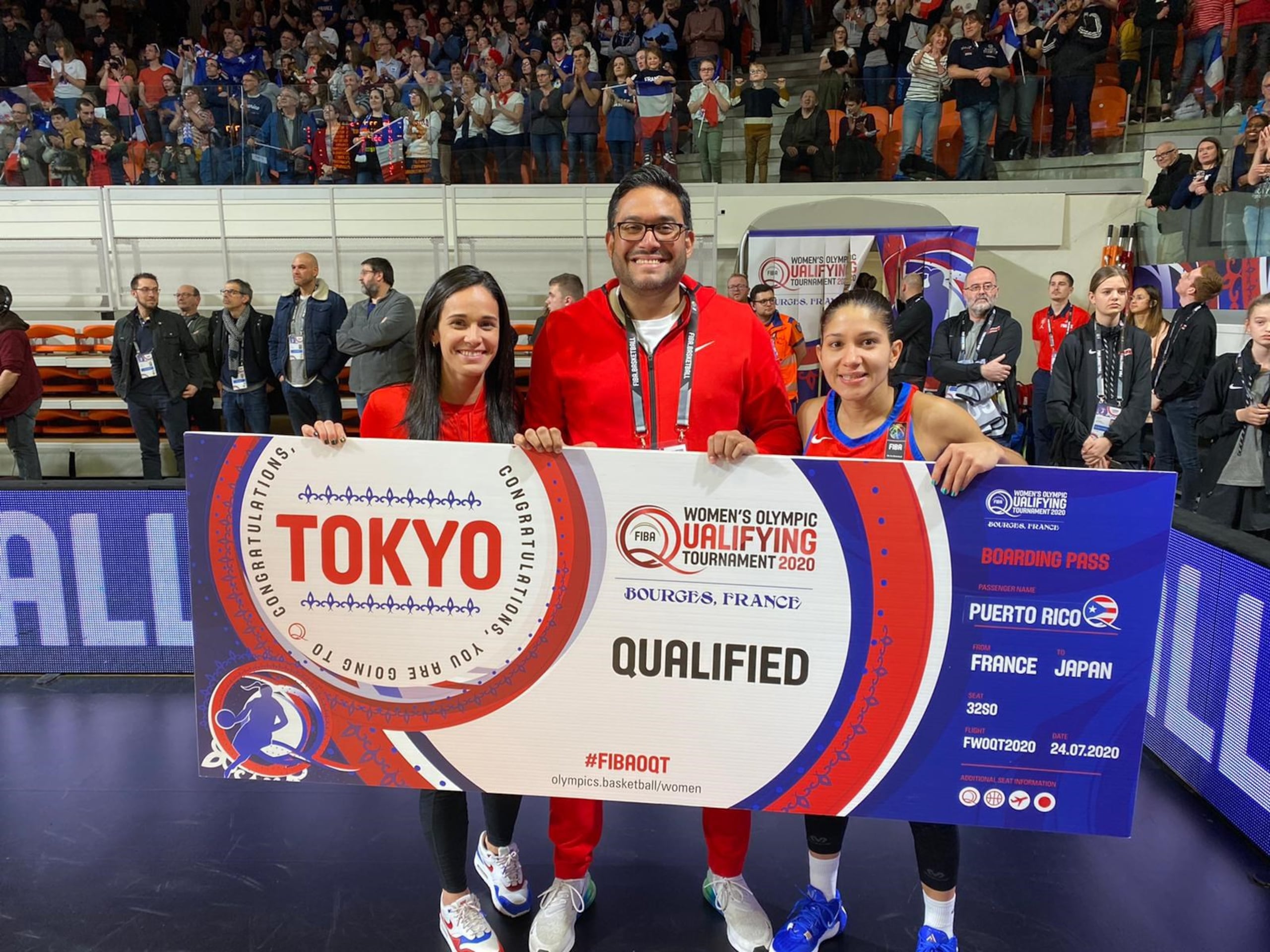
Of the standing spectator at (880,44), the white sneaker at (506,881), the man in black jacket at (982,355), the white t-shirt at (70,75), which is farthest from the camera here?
the standing spectator at (880,44)

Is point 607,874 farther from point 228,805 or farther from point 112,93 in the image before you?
point 112,93

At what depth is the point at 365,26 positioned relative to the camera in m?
12.5

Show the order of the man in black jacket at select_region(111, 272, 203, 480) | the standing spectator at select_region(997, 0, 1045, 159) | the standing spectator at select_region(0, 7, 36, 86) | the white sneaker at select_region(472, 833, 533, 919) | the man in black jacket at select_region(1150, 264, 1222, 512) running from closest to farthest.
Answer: the white sneaker at select_region(472, 833, 533, 919) → the man in black jacket at select_region(1150, 264, 1222, 512) → the man in black jacket at select_region(111, 272, 203, 480) → the standing spectator at select_region(997, 0, 1045, 159) → the standing spectator at select_region(0, 7, 36, 86)

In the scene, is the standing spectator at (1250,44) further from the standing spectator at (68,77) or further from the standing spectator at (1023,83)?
the standing spectator at (68,77)

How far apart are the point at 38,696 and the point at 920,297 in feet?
20.9

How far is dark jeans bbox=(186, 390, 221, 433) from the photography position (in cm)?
711

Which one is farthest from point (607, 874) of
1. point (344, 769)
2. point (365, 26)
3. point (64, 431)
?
point (365, 26)

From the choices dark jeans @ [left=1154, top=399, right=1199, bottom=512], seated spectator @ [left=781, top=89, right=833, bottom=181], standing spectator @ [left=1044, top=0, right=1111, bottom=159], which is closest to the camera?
dark jeans @ [left=1154, top=399, right=1199, bottom=512]

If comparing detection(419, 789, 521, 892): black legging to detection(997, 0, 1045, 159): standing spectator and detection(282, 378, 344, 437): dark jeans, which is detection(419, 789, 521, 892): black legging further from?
detection(997, 0, 1045, 159): standing spectator

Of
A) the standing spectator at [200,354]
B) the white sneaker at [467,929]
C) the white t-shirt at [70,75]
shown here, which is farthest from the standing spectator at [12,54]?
the white sneaker at [467,929]

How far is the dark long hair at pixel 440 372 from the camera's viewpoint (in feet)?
6.70

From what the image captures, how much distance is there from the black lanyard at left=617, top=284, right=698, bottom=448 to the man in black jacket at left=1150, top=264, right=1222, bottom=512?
4412 millimetres

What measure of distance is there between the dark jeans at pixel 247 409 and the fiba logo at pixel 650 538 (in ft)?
20.0

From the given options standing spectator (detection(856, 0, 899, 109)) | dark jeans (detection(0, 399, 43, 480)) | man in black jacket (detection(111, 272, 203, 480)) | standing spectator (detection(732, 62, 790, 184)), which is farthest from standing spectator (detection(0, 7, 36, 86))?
standing spectator (detection(856, 0, 899, 109))
